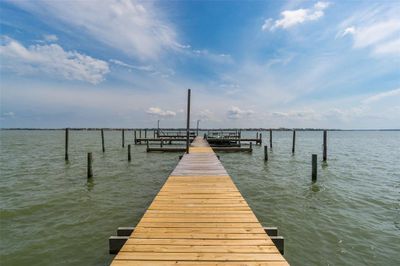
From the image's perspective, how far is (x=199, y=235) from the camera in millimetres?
3832

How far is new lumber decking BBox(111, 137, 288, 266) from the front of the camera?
10.3ft

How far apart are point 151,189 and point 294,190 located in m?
6.65

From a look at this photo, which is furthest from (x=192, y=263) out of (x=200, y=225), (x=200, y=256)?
(x=200, y=225)

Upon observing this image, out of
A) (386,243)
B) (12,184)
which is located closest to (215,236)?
(386,243)

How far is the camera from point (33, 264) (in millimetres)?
5180

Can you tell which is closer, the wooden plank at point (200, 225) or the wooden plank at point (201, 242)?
the wooden plank at point (201, 242)

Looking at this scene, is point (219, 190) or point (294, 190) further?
point (294, 190)

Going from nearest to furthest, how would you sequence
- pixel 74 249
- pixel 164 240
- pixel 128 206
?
1. pixel 164 240
2. pixel 74 249
3. pixel 128 206

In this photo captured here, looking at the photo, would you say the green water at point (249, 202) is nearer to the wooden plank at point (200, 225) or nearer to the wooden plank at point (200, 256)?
the wooden plank at point (200, 225)

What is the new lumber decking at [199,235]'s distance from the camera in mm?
3127

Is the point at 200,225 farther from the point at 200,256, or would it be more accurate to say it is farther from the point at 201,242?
the point at 200,256

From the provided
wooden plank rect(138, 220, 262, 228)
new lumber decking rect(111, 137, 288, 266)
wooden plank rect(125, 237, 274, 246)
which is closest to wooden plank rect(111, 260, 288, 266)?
new lumber decking rect(111, 137, 288, 266)

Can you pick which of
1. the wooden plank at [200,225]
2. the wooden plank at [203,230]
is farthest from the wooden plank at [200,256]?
the wooden plank at [200,225]

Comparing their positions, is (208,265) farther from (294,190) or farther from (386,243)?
(294,190)
